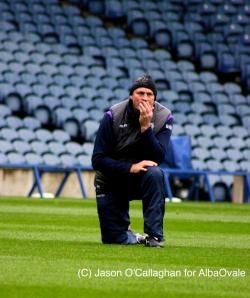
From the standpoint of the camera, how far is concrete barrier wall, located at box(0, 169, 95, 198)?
2300 cm

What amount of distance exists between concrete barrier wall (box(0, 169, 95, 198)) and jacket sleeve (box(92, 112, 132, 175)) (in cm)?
1200

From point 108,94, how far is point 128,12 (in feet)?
18.5

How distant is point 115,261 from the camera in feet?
30.4

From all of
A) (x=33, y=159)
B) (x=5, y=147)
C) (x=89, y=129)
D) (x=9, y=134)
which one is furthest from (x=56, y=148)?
(x=89, y=129)

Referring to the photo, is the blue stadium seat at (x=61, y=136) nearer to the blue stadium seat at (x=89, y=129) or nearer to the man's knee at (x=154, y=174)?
the blue stadium seat at (x=89, y=129)

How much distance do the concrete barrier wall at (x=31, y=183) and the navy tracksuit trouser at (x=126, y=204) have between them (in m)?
11.8

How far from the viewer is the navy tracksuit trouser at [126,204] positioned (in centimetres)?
1062

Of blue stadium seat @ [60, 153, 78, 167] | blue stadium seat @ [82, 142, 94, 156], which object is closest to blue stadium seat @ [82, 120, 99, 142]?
blue stadium seat @ [82, 142, 94, 156]

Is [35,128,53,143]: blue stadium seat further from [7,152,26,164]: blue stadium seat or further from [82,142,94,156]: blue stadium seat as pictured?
[7,152,26,164]: blue stadium seat

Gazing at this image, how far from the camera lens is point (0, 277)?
793cm

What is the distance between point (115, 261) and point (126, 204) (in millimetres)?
2036

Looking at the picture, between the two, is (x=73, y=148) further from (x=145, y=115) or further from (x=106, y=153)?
(x=145, y=115)

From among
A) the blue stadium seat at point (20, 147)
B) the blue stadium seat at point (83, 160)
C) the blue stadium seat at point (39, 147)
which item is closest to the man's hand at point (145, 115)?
the blue stadium seat at point (20, 147)

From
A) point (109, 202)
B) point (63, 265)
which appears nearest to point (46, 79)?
point (109, 202)
